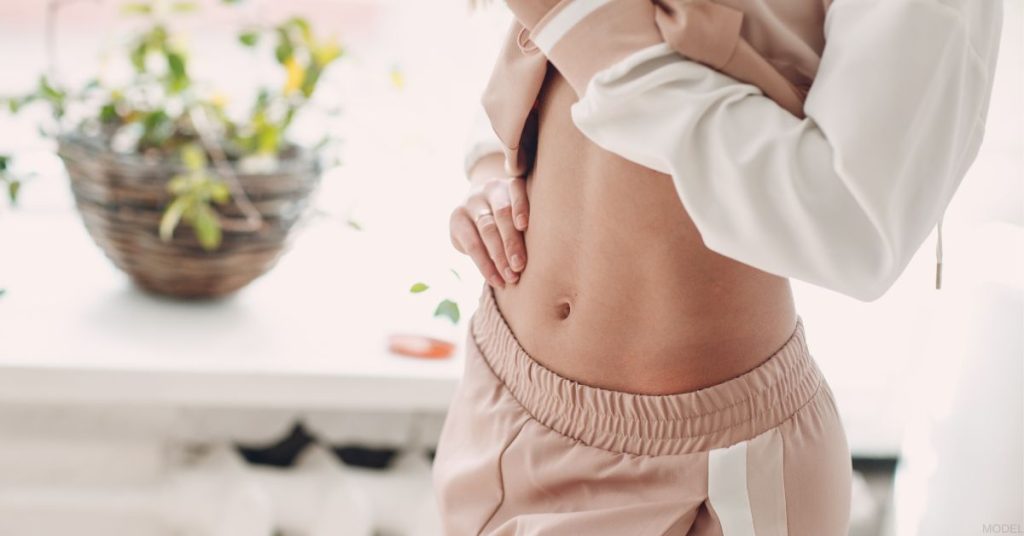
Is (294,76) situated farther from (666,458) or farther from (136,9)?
(666,458)

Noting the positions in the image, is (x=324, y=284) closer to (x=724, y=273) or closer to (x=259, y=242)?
(x=259, y=242)

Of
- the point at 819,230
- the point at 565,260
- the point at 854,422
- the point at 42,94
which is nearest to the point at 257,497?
the point at 42,94

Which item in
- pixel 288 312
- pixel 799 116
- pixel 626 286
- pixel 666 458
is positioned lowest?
pixel 288 312

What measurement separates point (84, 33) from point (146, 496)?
80 centimetres

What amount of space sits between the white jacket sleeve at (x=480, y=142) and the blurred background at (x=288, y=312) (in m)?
0.20

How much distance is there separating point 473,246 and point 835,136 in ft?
1.22

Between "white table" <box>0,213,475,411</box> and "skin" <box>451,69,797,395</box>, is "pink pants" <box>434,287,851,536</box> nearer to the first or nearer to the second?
"skin" <box>451,69,797,395</box>

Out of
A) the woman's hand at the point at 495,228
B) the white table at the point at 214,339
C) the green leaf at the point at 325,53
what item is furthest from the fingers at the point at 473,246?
the green leaf at the point at 325,53

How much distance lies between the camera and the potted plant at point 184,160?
1354 mm

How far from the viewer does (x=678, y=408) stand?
81 cm

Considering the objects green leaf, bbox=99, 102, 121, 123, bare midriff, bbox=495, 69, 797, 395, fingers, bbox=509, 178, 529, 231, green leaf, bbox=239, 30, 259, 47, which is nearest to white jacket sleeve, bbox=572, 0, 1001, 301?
bare midriff, bbox=495, 69, 797, 395

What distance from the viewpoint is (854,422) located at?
58.9 inches

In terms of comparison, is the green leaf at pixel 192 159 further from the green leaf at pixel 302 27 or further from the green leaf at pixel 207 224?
the green leaf at pixel 302 27

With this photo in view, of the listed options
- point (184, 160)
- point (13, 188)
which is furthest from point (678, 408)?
point (13, 188)
